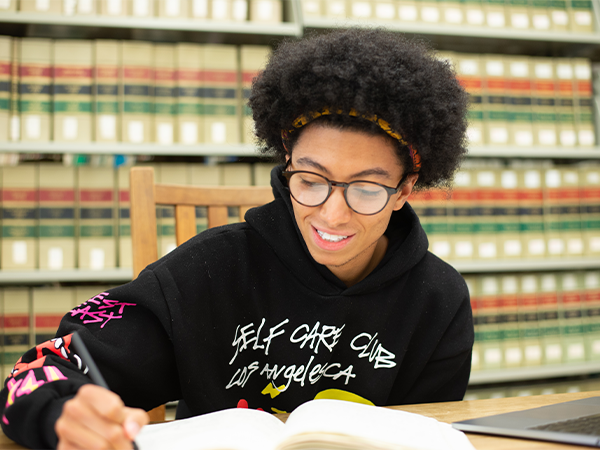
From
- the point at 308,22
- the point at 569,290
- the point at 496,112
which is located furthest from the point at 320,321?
the point at 569,290

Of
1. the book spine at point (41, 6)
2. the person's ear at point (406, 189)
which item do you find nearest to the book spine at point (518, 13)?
the person's ear at point (406, 189)

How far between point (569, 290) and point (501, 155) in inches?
25.3

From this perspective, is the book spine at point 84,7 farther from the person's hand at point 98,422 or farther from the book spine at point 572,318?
the book spine at point 572,318

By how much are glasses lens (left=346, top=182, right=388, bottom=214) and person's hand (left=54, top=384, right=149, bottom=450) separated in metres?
0.46

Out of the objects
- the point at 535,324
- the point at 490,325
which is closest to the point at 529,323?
the point at 535,324

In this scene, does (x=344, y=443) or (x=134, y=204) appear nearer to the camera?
(x=344, y=443)

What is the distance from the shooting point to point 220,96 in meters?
1.67

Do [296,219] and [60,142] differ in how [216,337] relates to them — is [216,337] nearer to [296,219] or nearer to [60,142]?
[296,219]

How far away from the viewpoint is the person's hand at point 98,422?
0.38 metres

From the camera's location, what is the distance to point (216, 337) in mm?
796

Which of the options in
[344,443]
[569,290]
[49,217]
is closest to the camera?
[344,443]

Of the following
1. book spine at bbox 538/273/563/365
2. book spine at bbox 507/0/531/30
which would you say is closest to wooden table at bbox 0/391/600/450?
book spine at bbox 538/273/563/365

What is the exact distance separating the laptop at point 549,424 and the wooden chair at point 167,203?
21.7 inches

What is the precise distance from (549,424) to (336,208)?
40cm
